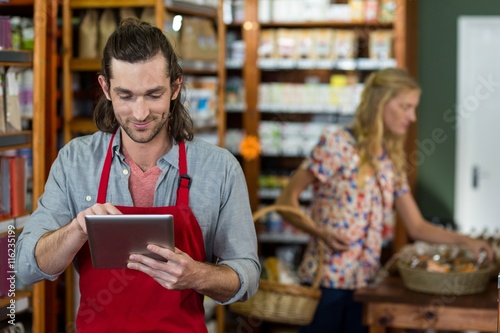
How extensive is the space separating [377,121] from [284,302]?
970 mm

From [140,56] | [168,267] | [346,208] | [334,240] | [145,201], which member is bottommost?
[334,240]

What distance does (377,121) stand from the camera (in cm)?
411

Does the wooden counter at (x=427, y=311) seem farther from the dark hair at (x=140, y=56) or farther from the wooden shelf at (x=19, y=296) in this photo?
the dark hair at (x=140, y=56)

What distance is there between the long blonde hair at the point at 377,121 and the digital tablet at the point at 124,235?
2.09m

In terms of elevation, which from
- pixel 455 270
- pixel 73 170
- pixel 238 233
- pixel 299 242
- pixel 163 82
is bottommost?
pixel 299 242

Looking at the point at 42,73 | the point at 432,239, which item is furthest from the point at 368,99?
the point at 42,73

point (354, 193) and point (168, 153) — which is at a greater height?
point (168, 153)

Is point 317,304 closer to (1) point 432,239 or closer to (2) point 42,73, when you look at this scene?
(1) point 432,239

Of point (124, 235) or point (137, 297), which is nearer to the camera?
point (124, 235)

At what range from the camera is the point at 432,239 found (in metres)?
4.32

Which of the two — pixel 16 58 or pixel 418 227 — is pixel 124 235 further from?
pixel 418 227

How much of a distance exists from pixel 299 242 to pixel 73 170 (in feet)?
15.2

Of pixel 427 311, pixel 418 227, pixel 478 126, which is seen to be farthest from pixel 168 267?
pixel 478 126

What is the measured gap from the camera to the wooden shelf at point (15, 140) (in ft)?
10.8
